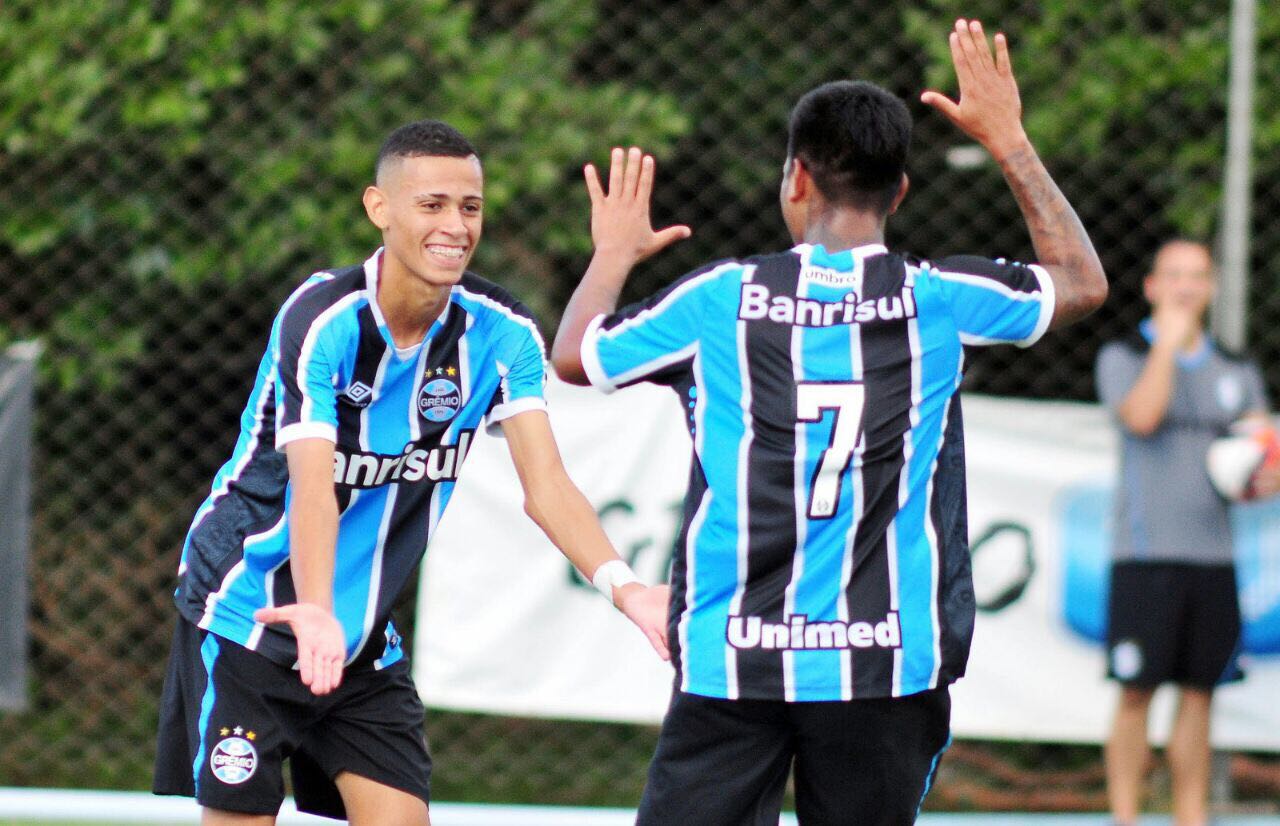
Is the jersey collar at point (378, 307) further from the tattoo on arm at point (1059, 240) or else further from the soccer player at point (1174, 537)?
the soccer player at point (1174, 537)

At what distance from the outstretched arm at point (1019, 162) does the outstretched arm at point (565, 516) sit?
914 millimetres

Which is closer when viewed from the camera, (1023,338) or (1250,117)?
(1023,338)

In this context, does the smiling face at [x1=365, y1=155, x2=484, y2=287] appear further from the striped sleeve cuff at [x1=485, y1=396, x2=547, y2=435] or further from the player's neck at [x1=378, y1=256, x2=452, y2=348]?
the striped sleeve cuff at [x1=485, y1=396, x2=547, y2=435]

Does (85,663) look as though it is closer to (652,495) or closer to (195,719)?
(652,495)

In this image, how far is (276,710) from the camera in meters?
3.48

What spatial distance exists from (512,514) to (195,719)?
226cm

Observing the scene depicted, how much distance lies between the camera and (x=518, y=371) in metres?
3.54

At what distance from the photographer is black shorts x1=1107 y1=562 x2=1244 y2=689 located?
5.38 meters

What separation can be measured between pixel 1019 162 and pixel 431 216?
1093mm

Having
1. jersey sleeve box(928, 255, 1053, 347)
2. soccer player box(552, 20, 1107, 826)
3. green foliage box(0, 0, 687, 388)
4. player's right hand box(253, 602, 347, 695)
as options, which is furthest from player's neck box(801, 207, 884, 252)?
green foliage box(0, 0, 687, 388)

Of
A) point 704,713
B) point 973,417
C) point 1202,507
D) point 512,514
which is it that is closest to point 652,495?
point 512,514

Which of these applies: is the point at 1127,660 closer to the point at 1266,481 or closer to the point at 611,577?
the point at 1266,481

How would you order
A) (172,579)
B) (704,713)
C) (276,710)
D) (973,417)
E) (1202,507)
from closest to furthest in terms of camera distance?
(704,713) → (276,710) → (1202,507) → (973,417) → (172,579)

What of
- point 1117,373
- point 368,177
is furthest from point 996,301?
point 368,177
